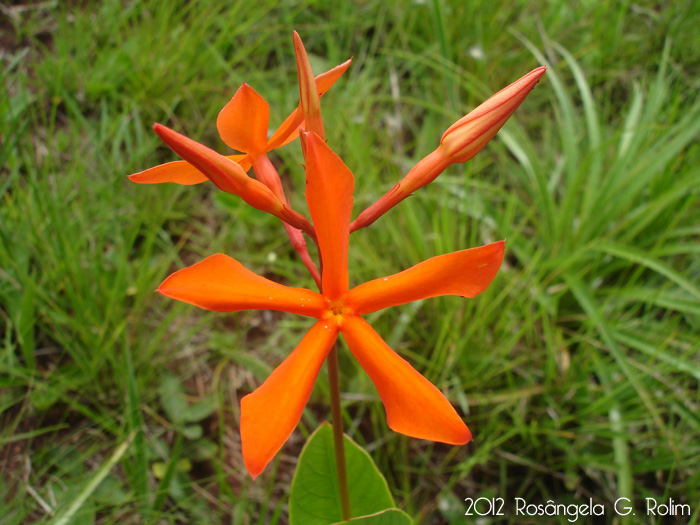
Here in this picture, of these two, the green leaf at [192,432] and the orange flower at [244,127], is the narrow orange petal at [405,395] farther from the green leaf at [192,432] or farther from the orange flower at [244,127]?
the green leaf at [192,432]

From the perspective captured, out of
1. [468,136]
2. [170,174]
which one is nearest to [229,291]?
[170,174]

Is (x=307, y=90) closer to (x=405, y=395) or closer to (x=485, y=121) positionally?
(x=485, y=121)

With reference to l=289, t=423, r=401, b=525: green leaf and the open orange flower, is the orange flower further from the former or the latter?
l=289, t=423, r=401, b=525: green leaf

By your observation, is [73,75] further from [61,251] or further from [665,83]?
[665,83]

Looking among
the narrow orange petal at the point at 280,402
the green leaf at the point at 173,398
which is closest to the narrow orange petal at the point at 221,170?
the narrow orange petal at the point at 280,402

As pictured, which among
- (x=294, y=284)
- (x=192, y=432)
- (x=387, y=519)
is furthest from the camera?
(x=294, y=284)

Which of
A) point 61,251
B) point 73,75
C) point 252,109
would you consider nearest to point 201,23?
point 73,75
